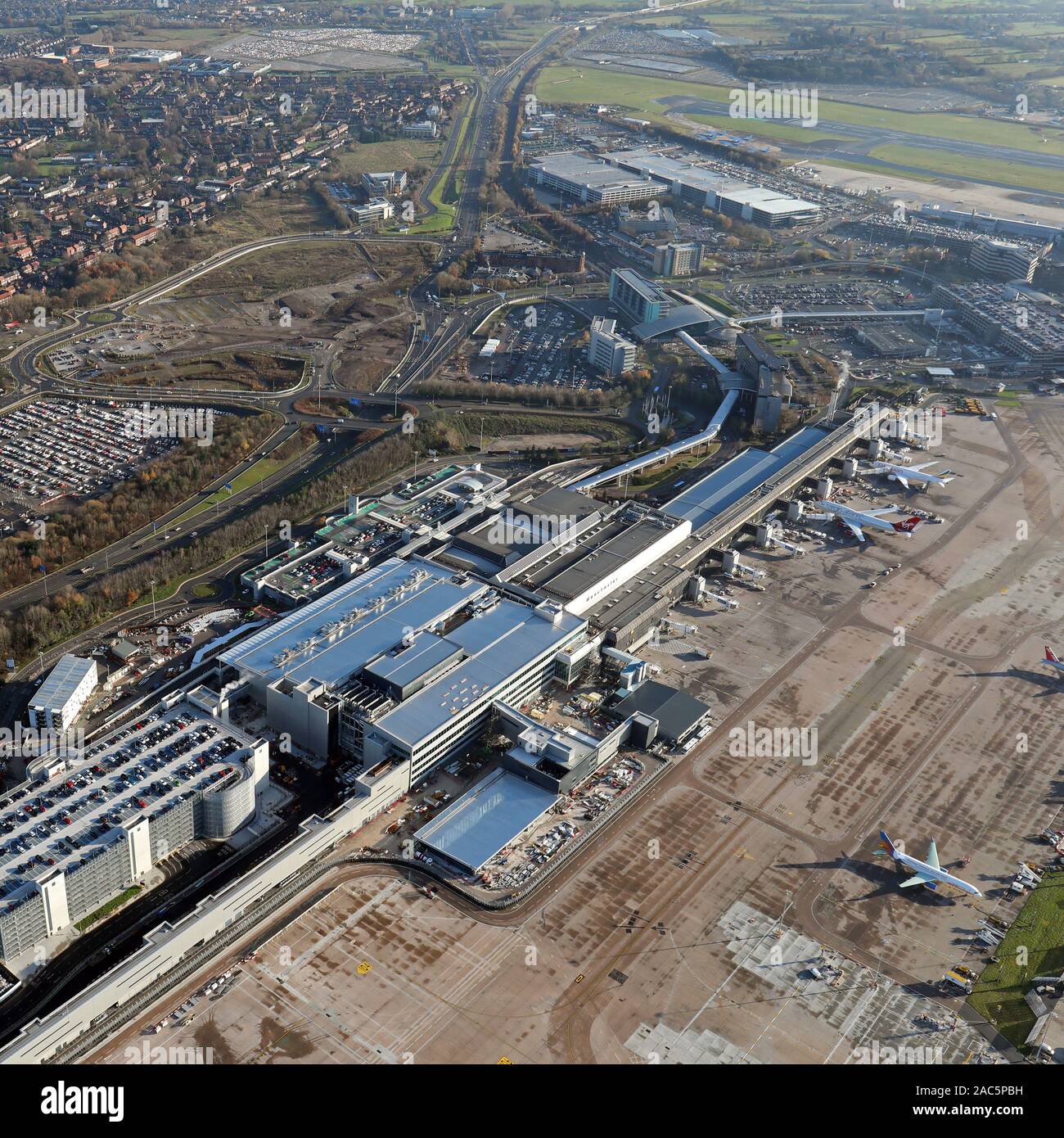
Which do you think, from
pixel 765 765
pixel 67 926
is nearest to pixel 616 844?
pixel 765 765

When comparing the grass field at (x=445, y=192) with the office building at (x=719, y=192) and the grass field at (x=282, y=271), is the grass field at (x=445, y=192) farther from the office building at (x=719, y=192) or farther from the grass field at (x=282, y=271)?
the office building at (x=719, y=192)

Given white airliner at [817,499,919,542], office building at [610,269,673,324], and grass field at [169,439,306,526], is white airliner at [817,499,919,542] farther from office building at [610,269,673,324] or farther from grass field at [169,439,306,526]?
grass field at [169,439,306,526]

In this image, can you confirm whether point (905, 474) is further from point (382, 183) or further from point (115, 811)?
point (382, 183)

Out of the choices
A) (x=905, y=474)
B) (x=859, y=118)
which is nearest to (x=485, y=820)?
(x=905, y=474)

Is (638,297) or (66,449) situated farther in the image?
(638,297)

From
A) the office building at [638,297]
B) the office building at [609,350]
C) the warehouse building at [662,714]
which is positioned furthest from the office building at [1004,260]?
the warehouse building at [662,714]

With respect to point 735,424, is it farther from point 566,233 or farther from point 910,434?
point 566,233

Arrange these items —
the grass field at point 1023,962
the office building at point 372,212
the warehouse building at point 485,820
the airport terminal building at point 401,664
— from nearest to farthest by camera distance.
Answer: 1. the grass field at point 1023,962
2. the warehouse building at point 485,820
3. the airport terminal building at point 401,664
4. the office building at point 372,212
